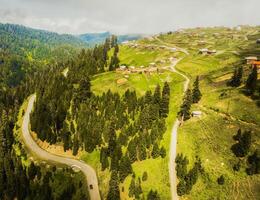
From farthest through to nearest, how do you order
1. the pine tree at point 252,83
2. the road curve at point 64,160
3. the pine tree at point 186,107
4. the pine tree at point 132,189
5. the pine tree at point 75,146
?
the pine tree at point 75,146 → the pine tree at point 252,83 → the pine tree at point 186,107 → the road curve at point 64,160 → the pine tree at point 132,189

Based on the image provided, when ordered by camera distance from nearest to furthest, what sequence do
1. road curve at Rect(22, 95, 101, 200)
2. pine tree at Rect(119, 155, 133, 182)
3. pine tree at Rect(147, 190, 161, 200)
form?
1. pine tree at Rect(147, 190, 161, 200)
2. pine tree at Rect(119, 155, 133, 182)
3. road curve at Rect(22, 95, 101, 200)

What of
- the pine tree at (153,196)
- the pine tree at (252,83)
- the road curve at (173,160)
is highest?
the pine tree at (252,83)

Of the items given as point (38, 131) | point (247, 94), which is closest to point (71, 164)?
point (38, 131)

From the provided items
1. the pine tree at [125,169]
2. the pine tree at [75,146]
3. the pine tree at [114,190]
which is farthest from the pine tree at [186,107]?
the pine tree at [75,146]

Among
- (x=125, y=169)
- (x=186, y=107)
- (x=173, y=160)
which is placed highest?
(x=186, y=107)

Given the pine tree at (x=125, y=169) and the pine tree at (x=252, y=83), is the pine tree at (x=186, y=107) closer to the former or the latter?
the pine tree at (x=252, y=83)

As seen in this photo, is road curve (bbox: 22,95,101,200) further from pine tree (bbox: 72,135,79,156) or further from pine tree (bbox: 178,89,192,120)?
pine tree (bbox: 178,89,192,120)

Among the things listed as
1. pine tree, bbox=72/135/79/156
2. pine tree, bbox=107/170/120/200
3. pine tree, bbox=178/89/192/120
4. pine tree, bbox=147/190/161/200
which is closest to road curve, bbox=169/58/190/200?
pine tree, bbox=178/89/192/120

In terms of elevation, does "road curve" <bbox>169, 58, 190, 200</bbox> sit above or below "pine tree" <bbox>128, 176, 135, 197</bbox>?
above

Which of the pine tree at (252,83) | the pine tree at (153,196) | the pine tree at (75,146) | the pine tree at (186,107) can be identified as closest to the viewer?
the pine tree at (153,196)

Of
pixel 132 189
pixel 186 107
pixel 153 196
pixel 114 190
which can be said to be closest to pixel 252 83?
pixel 186 107

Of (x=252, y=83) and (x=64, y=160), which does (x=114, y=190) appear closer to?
(x=64, y=160)

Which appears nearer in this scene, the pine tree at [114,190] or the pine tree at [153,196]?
the pine tree at [153,196]

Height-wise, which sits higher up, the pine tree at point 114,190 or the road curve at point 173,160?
the road curve at point 173,160
